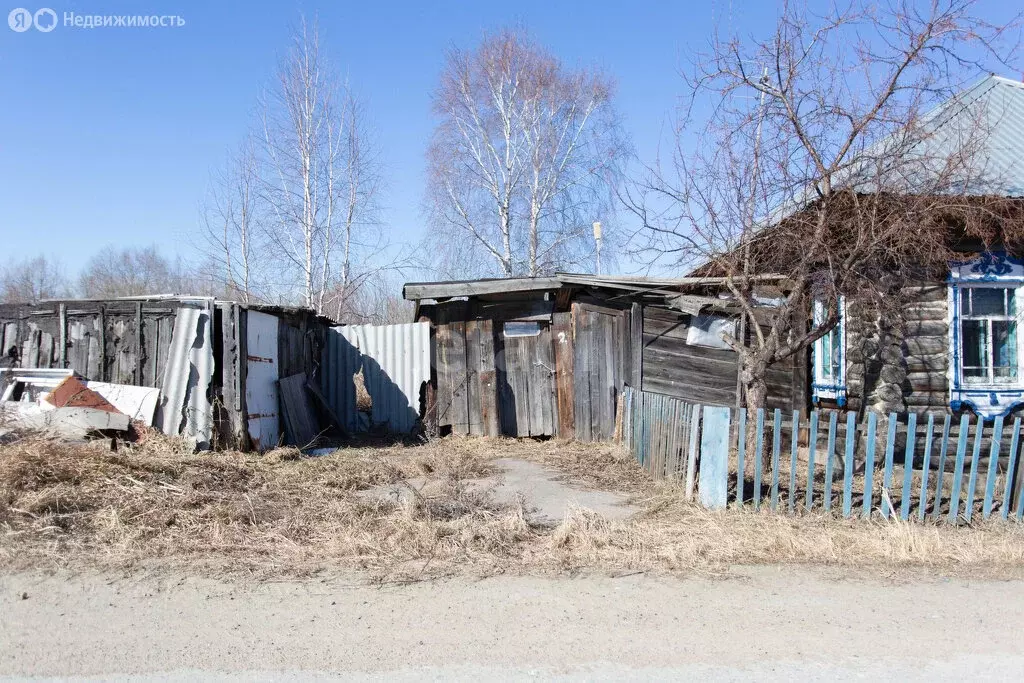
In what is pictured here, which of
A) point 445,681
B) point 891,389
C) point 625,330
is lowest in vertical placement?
point 445,681

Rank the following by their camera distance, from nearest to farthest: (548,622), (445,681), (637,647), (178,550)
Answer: (445,681), (637,647), (548,622), (178,550)

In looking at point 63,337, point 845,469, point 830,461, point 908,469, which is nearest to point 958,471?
point 908,469

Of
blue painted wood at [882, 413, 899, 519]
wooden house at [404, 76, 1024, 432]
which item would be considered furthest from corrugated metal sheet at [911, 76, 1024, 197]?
blue painted wood at [882, 413, 899, 519]

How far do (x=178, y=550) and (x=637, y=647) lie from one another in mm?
3474

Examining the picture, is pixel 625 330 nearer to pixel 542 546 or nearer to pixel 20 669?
pixel 542 546

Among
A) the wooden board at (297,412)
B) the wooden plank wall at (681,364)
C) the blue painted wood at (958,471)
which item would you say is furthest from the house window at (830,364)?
the wooden board at (297,412)

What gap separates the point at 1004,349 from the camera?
32.4 ft

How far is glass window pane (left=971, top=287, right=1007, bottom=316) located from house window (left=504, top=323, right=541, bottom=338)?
6350 millimetres

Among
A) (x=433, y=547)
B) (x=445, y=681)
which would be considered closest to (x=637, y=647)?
(x=445, y=681)

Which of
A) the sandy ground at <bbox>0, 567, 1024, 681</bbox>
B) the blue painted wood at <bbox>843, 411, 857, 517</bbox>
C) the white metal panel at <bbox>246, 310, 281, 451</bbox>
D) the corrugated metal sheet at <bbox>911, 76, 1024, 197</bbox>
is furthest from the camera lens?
the white metal panel at <bbox>246, 310, 281, 451</bbox>

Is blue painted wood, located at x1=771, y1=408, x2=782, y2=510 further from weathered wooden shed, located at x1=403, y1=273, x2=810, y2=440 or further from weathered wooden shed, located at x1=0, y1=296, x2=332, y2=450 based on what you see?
weathered wooden shed, located at x1=0, y1=296, x2=332, y2=450

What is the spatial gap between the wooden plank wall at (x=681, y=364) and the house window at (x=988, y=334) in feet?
10.4

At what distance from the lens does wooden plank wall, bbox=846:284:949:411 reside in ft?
31.9

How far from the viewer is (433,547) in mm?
5543
